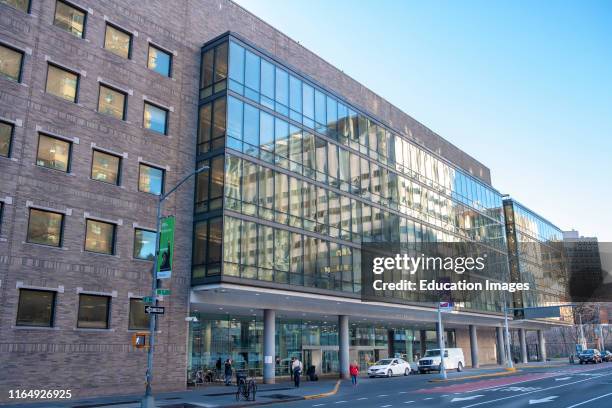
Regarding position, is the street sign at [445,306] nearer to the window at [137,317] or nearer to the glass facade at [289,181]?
the glass facade at [289,181]

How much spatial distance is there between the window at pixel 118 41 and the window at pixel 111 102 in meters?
2.29

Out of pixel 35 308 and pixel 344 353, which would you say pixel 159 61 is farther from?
pixel 344 353

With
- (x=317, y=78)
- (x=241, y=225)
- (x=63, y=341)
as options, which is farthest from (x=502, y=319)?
(x=63, y=341)

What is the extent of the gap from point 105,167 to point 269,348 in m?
15.6

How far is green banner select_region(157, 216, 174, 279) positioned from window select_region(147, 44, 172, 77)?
1334 centimetres

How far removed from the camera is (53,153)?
26.2 m

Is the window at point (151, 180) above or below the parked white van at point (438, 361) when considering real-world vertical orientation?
above

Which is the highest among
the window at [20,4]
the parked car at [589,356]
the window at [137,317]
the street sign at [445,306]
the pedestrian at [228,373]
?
the window at [20,4]

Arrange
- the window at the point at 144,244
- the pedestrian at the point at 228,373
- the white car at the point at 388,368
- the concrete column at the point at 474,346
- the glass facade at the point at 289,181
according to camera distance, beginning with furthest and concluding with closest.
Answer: the concrete column at the point at 474,346
the white car at the point at 388,368
the pedestrian at the point at 228,373
the glass facade at the point at 289,181
the window at the point at 144,244

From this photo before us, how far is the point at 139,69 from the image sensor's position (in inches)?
1210

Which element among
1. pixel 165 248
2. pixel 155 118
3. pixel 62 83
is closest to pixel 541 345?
pixel 155 118

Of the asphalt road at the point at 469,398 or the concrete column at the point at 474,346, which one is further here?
the concrete column at the point at 474,346

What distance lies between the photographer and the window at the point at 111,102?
28812 millimetres

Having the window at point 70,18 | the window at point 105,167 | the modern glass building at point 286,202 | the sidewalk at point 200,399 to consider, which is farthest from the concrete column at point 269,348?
the window at point 70,18
